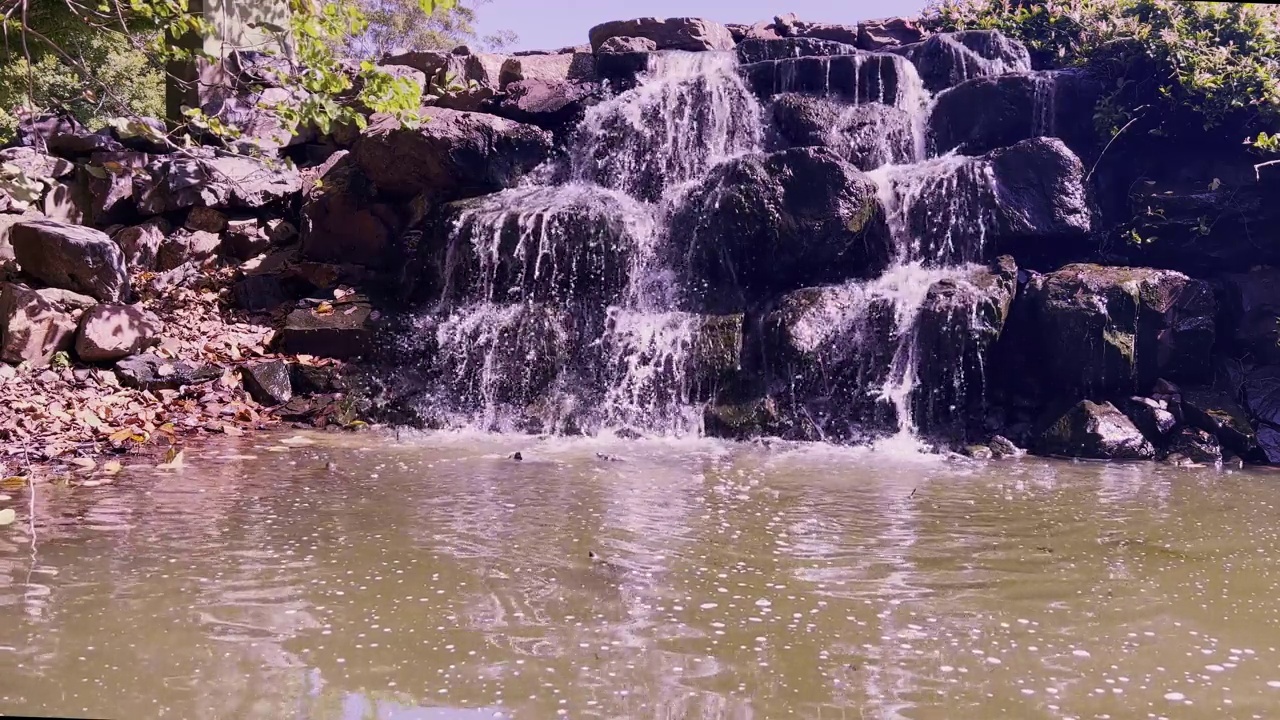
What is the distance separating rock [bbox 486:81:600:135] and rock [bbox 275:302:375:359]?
3.85 meters

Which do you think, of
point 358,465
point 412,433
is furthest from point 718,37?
point 358,465

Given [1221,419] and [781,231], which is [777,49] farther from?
[1221,419]

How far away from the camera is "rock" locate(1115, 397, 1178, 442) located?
8.16 meters

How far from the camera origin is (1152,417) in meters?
8.21

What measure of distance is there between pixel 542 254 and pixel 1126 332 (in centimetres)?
568

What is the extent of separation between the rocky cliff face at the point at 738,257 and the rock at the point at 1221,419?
22 mm

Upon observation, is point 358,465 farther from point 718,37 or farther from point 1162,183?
point 718,37

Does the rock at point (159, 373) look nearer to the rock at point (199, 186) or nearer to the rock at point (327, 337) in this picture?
the rock at point (327, 337)

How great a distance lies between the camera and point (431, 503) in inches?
215

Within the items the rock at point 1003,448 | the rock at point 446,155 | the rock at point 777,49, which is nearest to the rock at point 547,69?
the rock at point 446,155

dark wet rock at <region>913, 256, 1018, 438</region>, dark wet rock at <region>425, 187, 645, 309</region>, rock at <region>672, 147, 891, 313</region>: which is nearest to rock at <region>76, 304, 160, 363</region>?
dark wet rock at <region>425, 187, 645, 309</region>

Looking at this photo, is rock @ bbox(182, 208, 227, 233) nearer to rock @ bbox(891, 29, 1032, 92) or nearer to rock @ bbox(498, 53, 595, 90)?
rock @ bbox(498, 53, 595, 90)

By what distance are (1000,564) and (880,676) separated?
5.21 feet

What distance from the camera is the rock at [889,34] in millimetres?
14953
